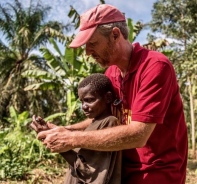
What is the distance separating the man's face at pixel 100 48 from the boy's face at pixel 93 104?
0.15m

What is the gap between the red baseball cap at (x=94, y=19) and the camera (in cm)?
172

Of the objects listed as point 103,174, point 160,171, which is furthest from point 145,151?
point 103,174

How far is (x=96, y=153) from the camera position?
1673mm

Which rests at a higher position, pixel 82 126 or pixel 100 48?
pixel 100 48

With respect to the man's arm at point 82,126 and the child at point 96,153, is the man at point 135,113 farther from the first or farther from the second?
the man's arm at point 82,126

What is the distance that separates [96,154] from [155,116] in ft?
1.01

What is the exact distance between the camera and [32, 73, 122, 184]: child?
5.42 feet

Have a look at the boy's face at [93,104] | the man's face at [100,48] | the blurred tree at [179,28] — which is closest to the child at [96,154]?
the boy's face at [93,104]

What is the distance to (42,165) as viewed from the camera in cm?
742

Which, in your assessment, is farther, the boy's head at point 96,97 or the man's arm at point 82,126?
the man's arm at point 82,126

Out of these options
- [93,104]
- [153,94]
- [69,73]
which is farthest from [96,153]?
[69,73]

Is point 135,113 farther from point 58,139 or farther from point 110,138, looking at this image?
point 58,139

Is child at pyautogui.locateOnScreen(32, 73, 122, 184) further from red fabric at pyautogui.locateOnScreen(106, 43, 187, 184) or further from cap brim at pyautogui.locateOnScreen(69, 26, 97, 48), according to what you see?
cap brim at pyautogui.locateOnScreen(69, 26, 97, 48)

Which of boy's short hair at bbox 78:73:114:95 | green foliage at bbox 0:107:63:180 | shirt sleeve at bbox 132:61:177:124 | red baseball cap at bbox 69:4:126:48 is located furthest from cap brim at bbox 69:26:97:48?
green foliage at bbox 0:107:63:180
